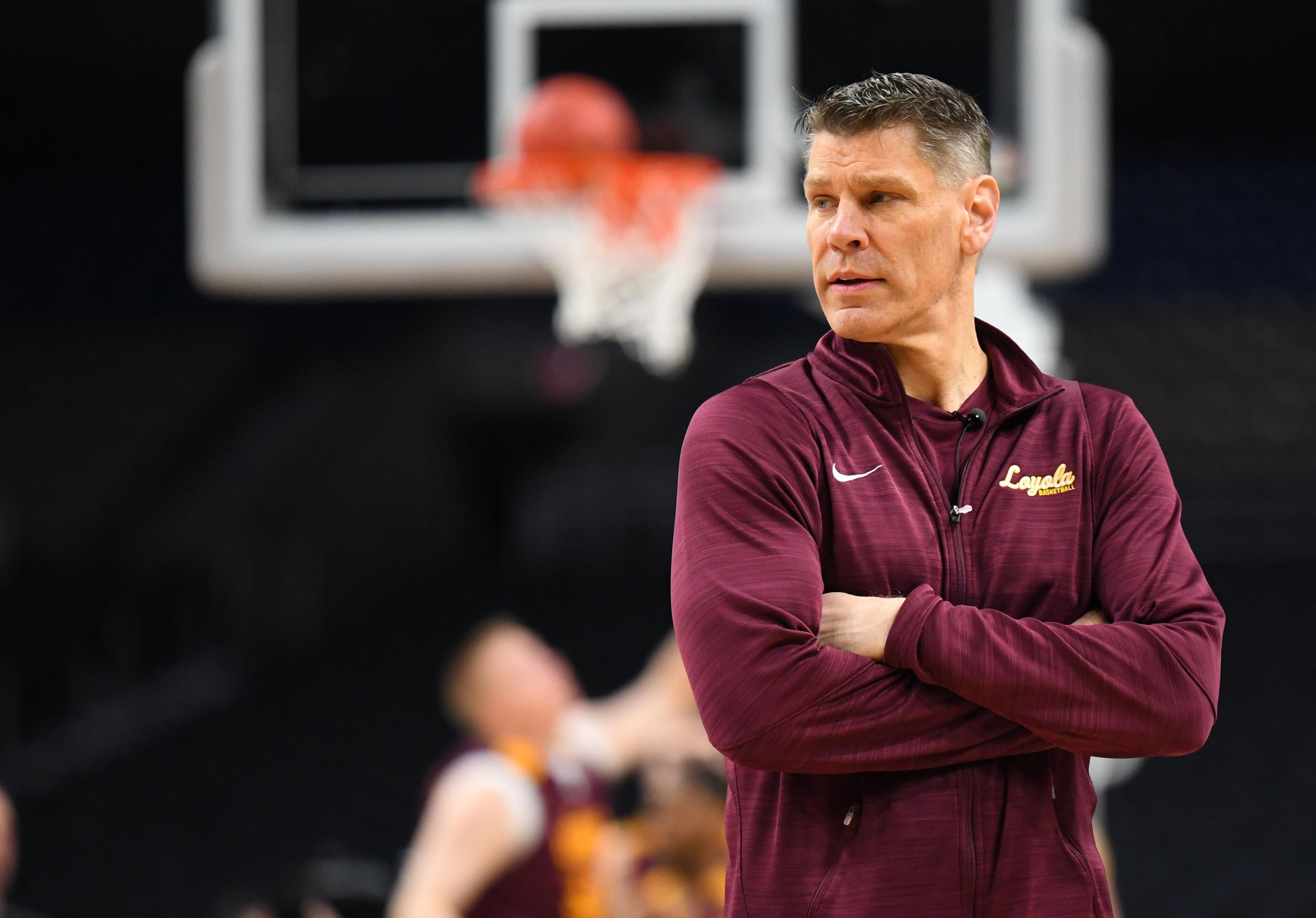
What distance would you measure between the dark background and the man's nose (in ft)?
18.6

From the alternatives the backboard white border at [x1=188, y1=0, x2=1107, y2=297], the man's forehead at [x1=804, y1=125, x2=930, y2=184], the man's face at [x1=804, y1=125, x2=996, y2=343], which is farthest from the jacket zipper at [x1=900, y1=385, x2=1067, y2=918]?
the backboard white border at [x1=188, y1=0, x2=1107, y2=297]

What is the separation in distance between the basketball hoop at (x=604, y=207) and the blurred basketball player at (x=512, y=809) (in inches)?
50.6

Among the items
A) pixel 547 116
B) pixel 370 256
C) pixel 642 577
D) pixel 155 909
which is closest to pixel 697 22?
pixel 547 116

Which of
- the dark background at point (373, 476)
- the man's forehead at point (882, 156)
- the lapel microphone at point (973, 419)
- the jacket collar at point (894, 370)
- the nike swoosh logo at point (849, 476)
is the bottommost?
the dark background at point (373, 476)

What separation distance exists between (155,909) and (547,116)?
19.2ft

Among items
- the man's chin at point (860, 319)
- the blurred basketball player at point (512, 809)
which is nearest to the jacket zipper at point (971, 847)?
the man's chin at point (860, 319)

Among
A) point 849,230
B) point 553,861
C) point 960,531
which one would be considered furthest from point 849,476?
point 553,861

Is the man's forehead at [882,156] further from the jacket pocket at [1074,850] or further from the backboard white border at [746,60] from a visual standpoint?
the backboard white border at [746,60]

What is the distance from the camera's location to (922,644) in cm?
147

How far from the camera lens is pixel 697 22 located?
5348 mm

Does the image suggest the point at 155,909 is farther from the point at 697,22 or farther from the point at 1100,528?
the point at 1100,528

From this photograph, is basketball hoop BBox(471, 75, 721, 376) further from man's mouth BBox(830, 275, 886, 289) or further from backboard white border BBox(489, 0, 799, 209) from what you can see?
man's mouth BBox(830, 275, 886, 289)

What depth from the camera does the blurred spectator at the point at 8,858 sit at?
4.15m

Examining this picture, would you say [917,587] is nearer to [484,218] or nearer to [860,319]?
[860,319]
